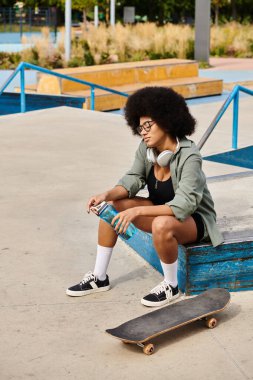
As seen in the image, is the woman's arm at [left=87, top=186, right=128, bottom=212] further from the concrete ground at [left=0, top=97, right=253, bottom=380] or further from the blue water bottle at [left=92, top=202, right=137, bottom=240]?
the concrete ground at [left=0, top=97, right=253, bottom=380]

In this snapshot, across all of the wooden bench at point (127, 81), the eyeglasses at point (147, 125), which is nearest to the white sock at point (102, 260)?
the eyeglasses at point (147, 125)

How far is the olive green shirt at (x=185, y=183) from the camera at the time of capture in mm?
4102

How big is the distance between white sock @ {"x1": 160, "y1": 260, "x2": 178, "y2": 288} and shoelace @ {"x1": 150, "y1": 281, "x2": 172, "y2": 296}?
3cm

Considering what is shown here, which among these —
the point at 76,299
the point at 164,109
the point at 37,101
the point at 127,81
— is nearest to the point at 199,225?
the point at 164,109

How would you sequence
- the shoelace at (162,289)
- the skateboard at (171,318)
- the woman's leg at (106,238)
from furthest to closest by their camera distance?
the woman's leg at (106,238)
the shoelace at (162,289)
the skateboard at (171,318)

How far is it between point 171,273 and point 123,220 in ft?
1.56

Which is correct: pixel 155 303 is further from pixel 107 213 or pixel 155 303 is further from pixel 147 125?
pixel 147 125

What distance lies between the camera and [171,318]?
3.87 metres

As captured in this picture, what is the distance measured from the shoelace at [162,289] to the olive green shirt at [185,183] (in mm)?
367

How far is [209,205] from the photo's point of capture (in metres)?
4.34

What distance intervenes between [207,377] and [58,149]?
232 inches

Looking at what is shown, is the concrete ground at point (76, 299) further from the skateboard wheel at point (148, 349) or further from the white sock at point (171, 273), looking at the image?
the white sock at point (171, 273)

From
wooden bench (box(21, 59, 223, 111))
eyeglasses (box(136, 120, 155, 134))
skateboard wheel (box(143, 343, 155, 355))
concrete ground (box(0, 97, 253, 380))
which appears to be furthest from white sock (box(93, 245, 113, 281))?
wooden bench (box(21, 59, 223, 111))

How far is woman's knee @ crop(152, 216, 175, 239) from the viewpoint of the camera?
405 cm
